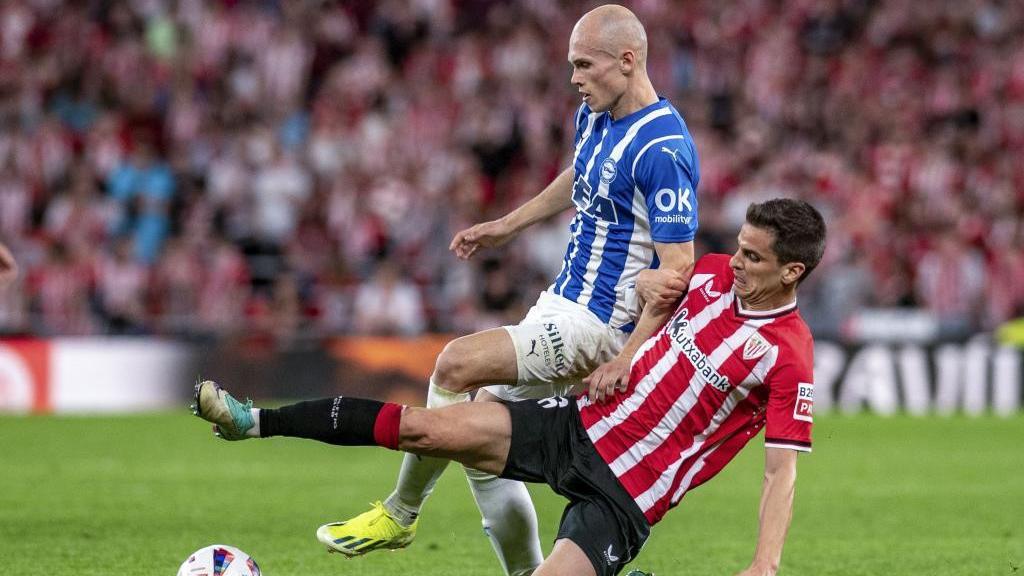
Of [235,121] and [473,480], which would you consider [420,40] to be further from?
[473,480]

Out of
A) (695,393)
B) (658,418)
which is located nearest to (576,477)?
(658,418)

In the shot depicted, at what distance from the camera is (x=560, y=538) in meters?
5.54

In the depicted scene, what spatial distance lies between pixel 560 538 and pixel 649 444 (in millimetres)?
490

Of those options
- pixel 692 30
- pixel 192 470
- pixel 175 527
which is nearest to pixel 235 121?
pixel 692 30

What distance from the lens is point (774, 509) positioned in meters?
5.23

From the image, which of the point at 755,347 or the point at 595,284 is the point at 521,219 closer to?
the point at 595,284

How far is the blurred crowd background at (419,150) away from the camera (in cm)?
1619

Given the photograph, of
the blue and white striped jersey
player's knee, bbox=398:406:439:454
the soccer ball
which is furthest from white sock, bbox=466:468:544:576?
the soccer ball

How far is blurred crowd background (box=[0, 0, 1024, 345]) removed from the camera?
53.1 feet

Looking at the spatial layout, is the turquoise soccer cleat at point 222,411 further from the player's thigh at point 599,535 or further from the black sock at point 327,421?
the player's thigh at point 599,535

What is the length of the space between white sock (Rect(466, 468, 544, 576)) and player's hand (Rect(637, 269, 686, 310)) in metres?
1.05

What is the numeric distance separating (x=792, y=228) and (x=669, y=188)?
23.9 inches

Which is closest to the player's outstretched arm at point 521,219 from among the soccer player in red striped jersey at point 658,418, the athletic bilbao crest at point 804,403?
the soccer player in red striped jersey at point 658,418

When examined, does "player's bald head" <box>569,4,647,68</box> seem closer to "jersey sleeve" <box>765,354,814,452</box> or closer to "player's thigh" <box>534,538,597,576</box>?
"jersey sleeve" <box>765,354,814,452</box>
